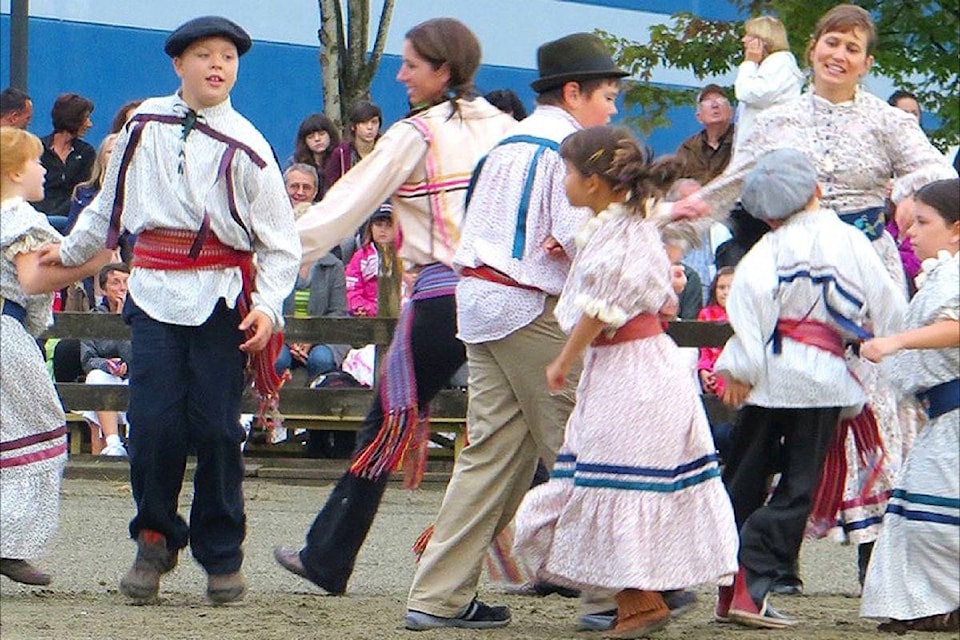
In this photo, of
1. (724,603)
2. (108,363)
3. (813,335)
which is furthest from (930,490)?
(108,363)

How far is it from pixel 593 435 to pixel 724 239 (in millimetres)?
6678

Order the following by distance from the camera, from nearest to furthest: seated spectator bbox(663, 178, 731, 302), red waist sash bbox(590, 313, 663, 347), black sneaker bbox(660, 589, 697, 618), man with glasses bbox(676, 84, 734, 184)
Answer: red waist sash bbox(590, 313, 663, 347)
black sneaker bbox(660, 589, 697, 618)
seated spectator bbox(663, 178, 731, 302)
man with glasses bbox(676, 84, 734, 184)

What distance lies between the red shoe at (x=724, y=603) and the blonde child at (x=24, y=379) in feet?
7.65

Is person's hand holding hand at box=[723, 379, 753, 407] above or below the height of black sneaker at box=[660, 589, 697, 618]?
above

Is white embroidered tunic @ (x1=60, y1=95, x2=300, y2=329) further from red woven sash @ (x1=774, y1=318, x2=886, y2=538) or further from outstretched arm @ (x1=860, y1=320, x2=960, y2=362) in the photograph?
outstretched arm @ (x1=860, y1=320, x2=960, y2=362)

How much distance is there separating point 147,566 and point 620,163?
218cm

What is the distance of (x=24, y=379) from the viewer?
6945 mm

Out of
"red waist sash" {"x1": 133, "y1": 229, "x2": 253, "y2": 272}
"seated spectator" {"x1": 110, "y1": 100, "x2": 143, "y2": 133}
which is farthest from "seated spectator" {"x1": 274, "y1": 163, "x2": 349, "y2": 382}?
"red waist sash" {"x1": 133, "y1": 229, "x2": 253, "y2": 272}

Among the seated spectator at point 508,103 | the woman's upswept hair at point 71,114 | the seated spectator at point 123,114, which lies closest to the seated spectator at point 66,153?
the woman's upswept hair at point 71,114

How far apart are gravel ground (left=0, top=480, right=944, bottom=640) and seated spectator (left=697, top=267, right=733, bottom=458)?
4.33 feet

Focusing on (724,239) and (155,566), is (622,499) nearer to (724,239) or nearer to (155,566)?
(155,566)

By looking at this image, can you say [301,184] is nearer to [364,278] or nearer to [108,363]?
[364,278]

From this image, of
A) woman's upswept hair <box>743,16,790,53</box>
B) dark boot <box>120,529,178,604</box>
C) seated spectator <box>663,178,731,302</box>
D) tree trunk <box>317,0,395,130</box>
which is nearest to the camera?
dark boot <box>120,529,178,604</box>

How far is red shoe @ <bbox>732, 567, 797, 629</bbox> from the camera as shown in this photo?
6391mm
